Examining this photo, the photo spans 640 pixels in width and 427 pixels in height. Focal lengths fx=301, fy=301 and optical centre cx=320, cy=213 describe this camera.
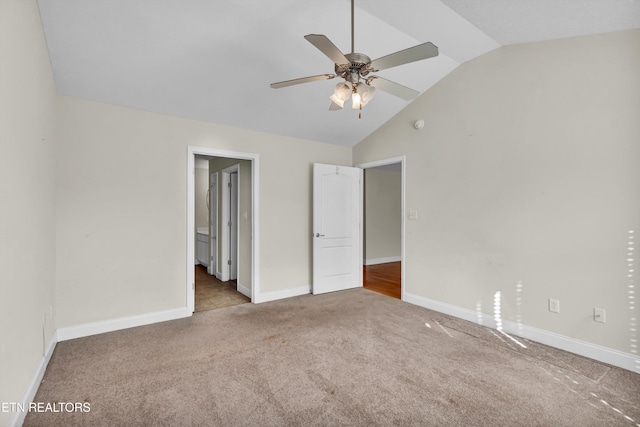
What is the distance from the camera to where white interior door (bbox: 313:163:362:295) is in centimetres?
457

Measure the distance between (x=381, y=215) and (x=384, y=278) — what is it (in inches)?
85.4

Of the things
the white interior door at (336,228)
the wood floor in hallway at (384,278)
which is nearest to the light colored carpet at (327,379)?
the white interior door at (336,228)

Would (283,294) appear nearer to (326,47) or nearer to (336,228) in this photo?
(336,228)

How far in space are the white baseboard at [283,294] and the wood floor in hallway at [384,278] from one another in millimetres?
1100

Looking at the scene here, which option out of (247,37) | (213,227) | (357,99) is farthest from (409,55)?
(213,227)

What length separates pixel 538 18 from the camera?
8.42 feet

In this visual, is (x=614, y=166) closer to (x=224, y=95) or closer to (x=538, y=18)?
(x=538, y=18)

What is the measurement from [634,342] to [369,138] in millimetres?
3694

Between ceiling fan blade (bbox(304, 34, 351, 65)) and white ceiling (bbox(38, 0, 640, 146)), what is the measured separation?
2.85ft

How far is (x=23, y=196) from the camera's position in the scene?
1777 mm

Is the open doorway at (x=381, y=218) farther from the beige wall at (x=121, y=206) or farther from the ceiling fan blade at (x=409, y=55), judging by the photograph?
the ceiling fan blade at (x=409, y=55)

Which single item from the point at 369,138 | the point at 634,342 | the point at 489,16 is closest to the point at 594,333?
the point at 634,342

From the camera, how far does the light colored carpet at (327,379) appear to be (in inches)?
73.6

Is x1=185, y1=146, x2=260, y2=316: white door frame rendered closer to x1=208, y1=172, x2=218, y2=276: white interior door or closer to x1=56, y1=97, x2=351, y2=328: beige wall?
x1=56, y1=97, x2=351, y2=328: beige wall
